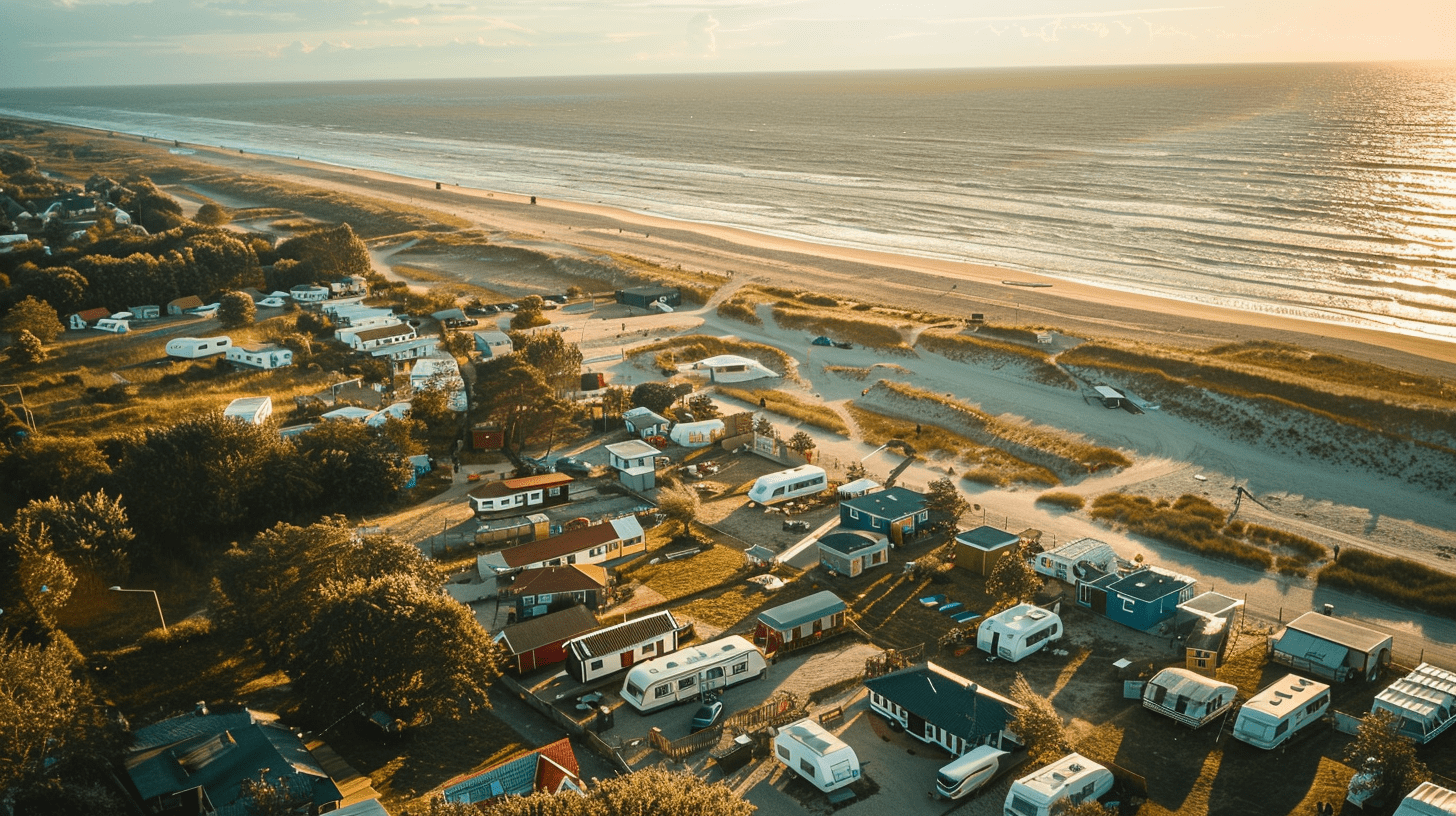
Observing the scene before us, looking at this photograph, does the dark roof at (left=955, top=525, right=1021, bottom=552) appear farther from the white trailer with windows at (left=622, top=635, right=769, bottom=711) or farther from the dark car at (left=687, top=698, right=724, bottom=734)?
the dark car at (left=687, top=698, right=724, bottom=734)

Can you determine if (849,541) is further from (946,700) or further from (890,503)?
(946,700)

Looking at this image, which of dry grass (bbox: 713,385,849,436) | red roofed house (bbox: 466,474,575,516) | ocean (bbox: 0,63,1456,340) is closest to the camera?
red roofed house (bbox: 466,474,575,516)

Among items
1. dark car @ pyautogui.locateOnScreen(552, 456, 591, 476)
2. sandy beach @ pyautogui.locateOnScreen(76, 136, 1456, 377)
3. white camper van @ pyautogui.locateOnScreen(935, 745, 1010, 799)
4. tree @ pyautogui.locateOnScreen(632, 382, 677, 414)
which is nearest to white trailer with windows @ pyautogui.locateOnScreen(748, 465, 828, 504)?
dark car @ pyautogui.locateOnScreen(552, 456, 591, 476)

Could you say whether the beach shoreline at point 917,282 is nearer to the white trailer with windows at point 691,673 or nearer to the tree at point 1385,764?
the tree at point 1385,764

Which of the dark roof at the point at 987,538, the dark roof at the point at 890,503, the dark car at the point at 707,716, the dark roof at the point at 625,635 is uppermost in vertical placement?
the dark roof at the point at 890,503

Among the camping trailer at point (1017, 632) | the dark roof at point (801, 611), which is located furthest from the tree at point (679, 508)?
the camping trailer at point (1017, 632)

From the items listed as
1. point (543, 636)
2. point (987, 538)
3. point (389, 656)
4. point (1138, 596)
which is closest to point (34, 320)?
point (543, 636)
